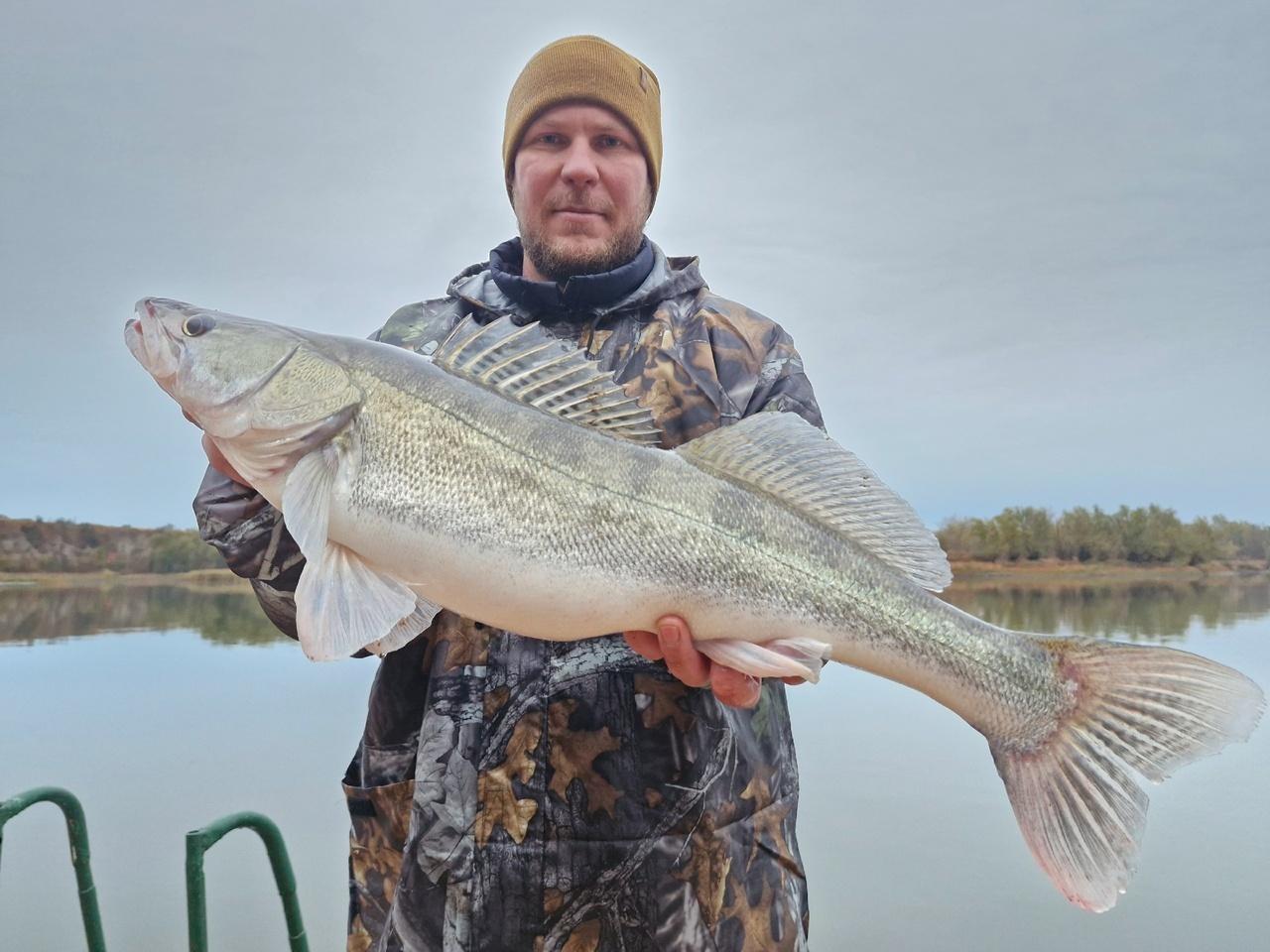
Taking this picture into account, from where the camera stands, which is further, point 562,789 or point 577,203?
point 577,203

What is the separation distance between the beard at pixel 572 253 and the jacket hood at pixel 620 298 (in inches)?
4.5

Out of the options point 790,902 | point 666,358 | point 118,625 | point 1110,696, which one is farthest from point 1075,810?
point 118,625

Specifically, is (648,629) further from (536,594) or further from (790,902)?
(790,902)

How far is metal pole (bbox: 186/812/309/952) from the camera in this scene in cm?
296

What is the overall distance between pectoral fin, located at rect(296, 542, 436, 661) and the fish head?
0.34 meters

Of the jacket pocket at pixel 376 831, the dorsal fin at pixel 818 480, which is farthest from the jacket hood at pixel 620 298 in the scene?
the jacket pocket at pixel 376 831

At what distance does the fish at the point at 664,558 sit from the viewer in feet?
7.04

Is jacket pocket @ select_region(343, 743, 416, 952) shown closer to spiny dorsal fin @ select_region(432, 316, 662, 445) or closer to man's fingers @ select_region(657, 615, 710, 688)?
man's fingers @ select_region(657, 615, 710, 688)

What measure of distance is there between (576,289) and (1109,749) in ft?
6.85

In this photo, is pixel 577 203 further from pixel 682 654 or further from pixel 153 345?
pixel 682 654

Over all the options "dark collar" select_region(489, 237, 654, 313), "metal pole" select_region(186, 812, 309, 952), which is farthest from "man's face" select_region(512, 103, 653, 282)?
"metal pole" select_region(186, 812, 309, 952)

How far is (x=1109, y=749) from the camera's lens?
219 cm

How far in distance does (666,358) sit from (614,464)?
0.59 meters

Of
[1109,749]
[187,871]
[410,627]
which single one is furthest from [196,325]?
[1109,749]
